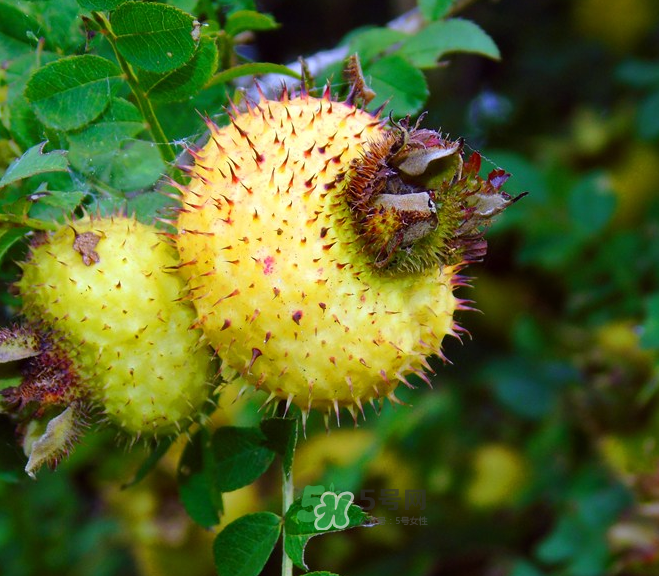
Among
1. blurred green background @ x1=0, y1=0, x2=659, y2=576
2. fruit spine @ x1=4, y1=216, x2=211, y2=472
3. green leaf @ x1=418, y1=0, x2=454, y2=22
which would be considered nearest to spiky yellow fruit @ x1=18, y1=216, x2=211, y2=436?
fruit spine @ x1=4, y1=216, x2=211, y2=472

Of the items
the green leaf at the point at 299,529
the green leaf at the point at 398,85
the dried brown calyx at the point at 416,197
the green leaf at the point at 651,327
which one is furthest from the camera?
the green leaf at the point at 651,327

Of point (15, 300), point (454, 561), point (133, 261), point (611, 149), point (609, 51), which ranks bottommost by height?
point (454, 561)

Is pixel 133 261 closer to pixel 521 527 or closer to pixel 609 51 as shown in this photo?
pixel 521 527

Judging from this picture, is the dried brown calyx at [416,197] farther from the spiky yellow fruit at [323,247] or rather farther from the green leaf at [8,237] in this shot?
the green leaf at [8,237]

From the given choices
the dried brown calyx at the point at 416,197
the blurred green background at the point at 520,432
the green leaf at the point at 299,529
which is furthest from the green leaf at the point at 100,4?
the blurred green background at the point at 520,432

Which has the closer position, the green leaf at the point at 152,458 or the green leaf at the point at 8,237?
the green leaf at the point at 8,237

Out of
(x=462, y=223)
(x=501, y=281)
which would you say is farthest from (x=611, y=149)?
(x=462, y=223)
